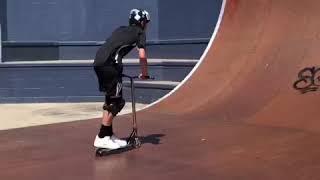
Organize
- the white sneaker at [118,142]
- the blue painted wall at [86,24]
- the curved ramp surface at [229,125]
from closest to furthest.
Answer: the curved ramp surface at [229,125], the white sneaker at [118,142], the blue painted wall at [86,24]

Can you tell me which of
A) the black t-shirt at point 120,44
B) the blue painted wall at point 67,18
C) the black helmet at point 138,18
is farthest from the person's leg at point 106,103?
the blue painted wall at point 67,18

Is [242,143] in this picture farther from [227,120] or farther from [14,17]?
[14,17]

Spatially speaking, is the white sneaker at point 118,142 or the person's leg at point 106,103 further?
the white sneaker at point 118,142

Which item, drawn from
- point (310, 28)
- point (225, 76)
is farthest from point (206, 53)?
point (310, 28)

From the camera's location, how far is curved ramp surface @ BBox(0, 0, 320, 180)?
21.6ft

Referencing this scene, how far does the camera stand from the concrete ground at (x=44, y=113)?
10.9m

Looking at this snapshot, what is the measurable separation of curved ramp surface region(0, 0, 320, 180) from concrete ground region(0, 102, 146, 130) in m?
0.95

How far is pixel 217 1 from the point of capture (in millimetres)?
15180

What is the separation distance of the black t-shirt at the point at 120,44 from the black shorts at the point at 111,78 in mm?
75

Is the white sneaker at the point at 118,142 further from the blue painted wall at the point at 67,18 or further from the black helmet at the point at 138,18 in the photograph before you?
the blue painted wall at the point at 67,18

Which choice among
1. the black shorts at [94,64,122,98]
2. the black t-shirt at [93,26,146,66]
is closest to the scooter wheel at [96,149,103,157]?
the black shorts at [94,64,122,98]

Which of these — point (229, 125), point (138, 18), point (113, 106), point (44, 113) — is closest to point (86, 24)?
point (44, 113)

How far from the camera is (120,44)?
23.7ft

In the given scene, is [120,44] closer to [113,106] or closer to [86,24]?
[113,106]
